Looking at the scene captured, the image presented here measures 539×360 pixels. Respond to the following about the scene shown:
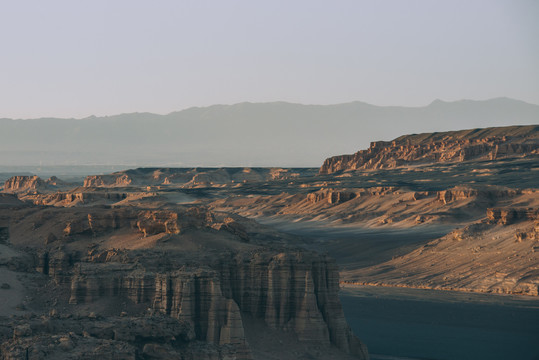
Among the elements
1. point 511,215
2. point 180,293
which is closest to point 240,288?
point 180,293

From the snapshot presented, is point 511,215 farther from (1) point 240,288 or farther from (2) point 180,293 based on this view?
(2) point 180,293

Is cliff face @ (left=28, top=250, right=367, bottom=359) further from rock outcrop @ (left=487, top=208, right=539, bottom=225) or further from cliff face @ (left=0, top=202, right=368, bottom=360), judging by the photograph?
rock outcrop @ (left=487, top=208, right=539, bottom=225)

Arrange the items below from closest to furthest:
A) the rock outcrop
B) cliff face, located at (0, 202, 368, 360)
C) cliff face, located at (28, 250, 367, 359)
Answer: cliff face, located at (0, 202, 368, 360) < cliff face, located at (28, 250, 367, 359) < the rock outcrop

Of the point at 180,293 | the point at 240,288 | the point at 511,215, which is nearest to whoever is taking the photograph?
the point at 180,293

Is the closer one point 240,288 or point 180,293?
point 180,293

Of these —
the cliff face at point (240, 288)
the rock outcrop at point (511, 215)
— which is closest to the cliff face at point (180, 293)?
the cliff face at point (240, 288)

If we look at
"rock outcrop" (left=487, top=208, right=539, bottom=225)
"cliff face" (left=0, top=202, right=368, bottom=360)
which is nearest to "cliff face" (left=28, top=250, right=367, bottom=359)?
"cliff face" (left=0, top=202, right=368, bottom=360)

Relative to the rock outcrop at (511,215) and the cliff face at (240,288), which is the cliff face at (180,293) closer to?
the cliff face at (240,288)

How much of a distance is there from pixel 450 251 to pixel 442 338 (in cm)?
5040

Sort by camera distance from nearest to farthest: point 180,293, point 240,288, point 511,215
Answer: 1. point 180,293
2. point 240,288
3. point 511,215

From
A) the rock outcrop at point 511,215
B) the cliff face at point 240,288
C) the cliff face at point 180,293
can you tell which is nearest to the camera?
the cliff face at point 180,293

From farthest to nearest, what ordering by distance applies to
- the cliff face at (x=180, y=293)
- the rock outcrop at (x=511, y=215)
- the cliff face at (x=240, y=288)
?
the rock outcrop at (x=511, y=215) → the cliff face at (x=240, y=288) → the cliff face at (x=180, y=293)

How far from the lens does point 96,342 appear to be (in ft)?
140

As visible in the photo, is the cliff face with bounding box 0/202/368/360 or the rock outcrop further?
the rock outcrop
